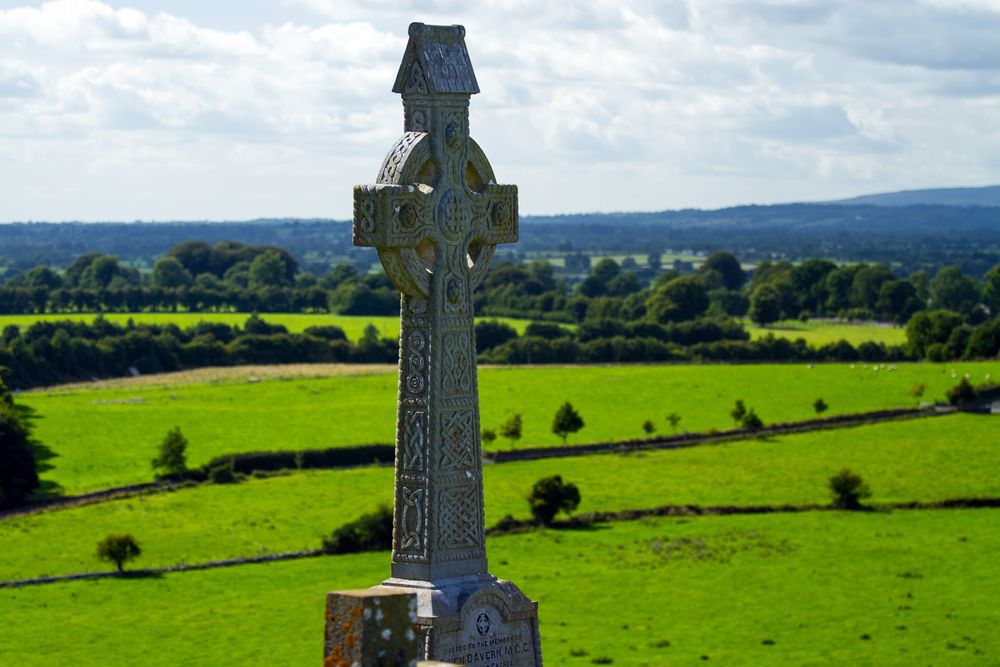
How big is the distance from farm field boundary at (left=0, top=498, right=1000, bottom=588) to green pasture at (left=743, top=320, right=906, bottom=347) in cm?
6510

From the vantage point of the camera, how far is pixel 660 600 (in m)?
57.2

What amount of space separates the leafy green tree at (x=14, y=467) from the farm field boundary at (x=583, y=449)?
3.18ft

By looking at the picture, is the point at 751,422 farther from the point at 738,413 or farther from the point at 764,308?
the point at 764,308

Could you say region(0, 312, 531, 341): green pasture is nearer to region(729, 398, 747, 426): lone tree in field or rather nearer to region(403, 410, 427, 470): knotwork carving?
region(729, 398, 747, 426): lone tree in field

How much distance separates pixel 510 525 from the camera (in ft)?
222

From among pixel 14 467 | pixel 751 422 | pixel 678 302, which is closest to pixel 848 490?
pixel 751 422

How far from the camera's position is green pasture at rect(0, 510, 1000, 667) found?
163 ft

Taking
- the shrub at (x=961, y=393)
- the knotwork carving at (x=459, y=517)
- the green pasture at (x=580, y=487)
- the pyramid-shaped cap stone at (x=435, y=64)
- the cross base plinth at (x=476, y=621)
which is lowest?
the green pasture at (x=580, y=487)

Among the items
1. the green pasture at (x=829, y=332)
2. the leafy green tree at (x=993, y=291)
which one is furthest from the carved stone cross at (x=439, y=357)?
the leafy green tree at (x=993, y=291)

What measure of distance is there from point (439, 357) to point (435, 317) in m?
0.39

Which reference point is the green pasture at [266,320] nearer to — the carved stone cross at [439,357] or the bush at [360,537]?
the bush at [360,537]

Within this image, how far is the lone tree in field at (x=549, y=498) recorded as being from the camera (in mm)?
68938

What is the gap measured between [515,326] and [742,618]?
9638cm

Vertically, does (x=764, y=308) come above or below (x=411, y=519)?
below
